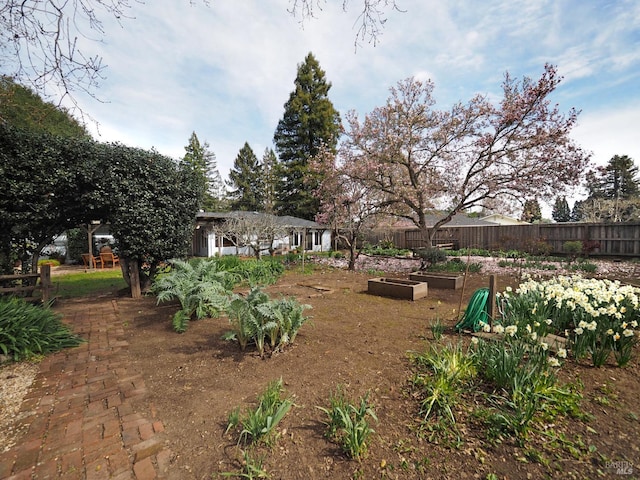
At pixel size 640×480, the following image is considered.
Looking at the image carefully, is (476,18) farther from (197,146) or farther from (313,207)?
(197,146)

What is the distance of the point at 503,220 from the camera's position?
116ft

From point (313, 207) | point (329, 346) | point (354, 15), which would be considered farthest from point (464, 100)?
point (313, 207)

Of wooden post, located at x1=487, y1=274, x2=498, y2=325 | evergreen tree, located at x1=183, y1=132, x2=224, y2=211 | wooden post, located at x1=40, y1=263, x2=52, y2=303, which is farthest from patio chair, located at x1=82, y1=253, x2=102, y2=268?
evergreen tree, located at x1=183, y1=132, x2=224, y2=211

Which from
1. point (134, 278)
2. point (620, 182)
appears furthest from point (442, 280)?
point (620, 182)

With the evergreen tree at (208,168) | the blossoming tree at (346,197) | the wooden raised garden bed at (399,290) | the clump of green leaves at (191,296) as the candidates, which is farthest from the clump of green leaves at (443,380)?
the evergreen tree at (208,168)

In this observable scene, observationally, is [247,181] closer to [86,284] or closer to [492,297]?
[86,284]

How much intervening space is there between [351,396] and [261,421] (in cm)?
86

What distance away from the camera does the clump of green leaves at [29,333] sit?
338 centimetres

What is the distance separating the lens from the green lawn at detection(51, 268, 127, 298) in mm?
7391

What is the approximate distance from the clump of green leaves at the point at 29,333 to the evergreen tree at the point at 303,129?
24.2 m

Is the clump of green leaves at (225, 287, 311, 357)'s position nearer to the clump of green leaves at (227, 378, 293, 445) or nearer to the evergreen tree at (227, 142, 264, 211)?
the clump of green leaves at (227, 378, 293, 445)

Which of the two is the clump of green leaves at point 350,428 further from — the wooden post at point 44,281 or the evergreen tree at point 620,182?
the evergreen tree at point 620,182

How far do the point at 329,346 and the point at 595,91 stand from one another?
8.98 meters

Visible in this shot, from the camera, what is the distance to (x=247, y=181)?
37000mm
